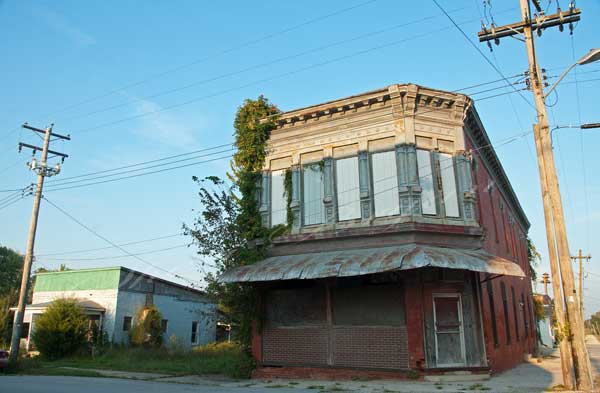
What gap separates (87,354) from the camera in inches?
1012

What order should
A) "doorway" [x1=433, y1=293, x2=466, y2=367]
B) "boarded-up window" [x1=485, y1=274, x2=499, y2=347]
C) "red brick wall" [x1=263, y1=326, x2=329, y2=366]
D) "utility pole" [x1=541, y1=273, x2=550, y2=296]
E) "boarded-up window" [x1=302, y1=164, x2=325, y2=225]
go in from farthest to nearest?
"utility pole" [x1=541, y1=273, x2=550, y2=296]
"boarded-up window" [x1=302, y1=164, x2=325, y2=225]
"boarded-up window" [x1=485, y1=274, x2=499, y2=347]
"red brick wall" [x1=263, y1=326, x2=329, y2=366]
"doorway" [x1=433, y1=293, x2=466, y2=367]

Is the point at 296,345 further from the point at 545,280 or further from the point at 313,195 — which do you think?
the point at 545,280

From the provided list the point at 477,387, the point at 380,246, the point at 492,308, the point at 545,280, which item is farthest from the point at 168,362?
the point at 545,280

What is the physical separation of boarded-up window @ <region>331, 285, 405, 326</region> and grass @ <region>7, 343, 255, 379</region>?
12.0 feet

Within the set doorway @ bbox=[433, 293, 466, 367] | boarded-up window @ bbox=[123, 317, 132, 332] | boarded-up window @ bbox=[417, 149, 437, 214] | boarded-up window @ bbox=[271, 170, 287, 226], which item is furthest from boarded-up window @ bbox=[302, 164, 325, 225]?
boarded-up window @ bbox=[123, 317, 132, 332]

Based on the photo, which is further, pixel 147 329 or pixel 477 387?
pixel 147 329

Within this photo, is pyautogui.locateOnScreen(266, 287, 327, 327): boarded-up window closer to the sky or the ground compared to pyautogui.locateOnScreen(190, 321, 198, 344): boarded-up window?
closer to the sky

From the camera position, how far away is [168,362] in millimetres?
21297

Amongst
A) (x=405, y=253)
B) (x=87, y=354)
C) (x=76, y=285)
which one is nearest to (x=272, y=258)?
(x=405, y=253)

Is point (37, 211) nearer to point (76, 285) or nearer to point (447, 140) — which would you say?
point (76, 285)

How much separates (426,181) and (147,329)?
20.3 m

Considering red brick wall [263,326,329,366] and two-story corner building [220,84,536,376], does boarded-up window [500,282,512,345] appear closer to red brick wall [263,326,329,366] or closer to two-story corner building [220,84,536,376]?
two-story corner building [220,84,536,376]

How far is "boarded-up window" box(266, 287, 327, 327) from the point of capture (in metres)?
15.4

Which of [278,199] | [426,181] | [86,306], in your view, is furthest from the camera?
[86,306]
